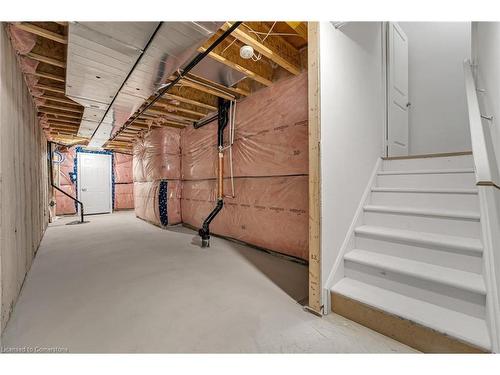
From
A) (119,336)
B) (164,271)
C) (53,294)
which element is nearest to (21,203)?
(53,294)

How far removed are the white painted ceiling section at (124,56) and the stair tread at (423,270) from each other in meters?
2.06

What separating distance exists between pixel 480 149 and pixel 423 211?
0.62 m

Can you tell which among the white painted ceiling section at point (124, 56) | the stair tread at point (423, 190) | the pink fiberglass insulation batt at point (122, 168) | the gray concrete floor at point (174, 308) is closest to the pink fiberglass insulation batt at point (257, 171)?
the gray concrete floor at point (174, 308)

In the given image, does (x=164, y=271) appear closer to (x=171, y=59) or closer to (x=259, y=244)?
(x=259, y=244)

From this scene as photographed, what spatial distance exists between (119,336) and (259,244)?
6.93ft

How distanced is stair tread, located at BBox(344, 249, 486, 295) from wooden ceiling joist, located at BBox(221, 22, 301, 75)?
211cm

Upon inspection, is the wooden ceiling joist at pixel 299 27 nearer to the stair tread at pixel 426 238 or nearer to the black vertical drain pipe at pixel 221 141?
the black vertical drain pipe at pixel 221 141

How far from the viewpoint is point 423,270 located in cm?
139

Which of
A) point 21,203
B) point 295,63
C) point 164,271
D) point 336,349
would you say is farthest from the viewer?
point 295,63

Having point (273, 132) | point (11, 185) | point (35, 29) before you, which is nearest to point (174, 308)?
point (11, 185)

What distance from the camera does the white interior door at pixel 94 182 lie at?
701cm

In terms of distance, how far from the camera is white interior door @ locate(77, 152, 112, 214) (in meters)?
7.01

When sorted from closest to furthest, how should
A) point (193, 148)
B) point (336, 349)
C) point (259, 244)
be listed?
point (336, 349), point (259, 244), point (193, 148)

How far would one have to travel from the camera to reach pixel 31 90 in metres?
2.90
